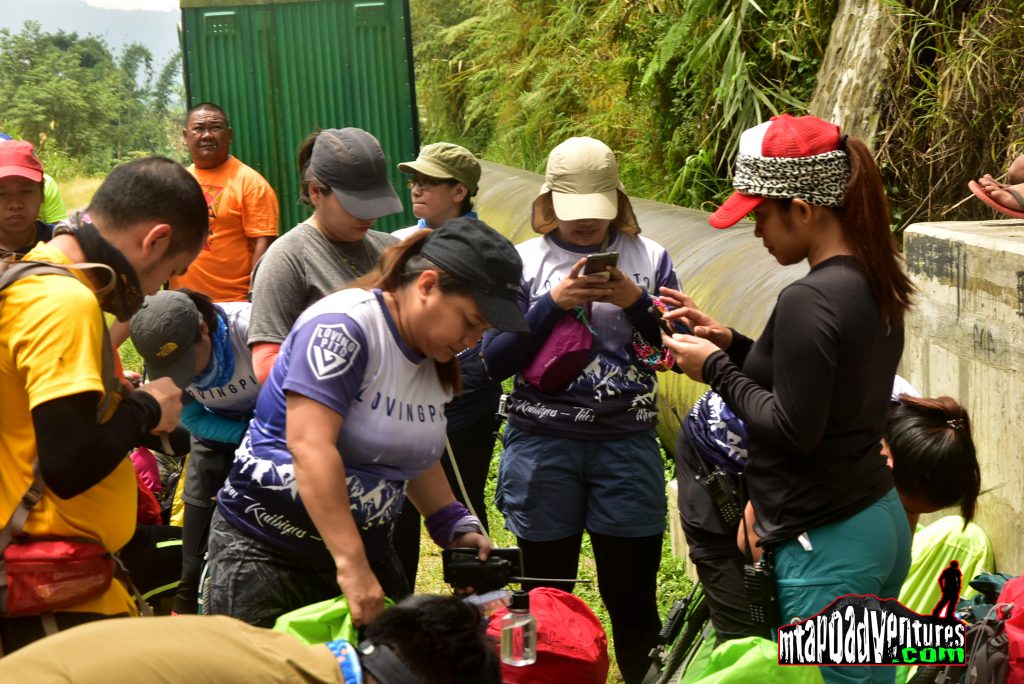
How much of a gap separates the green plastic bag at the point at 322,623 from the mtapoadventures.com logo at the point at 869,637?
3.28ft

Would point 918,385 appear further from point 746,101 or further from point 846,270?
point 746,101

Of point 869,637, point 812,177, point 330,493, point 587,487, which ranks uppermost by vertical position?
point 812,177

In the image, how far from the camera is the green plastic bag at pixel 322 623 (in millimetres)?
2654

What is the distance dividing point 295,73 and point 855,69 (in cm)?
Result: 378

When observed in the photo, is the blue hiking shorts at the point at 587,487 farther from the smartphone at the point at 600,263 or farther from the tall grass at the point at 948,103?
the tall grass at the point at 948,103

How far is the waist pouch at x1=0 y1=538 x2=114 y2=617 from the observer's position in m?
2.58

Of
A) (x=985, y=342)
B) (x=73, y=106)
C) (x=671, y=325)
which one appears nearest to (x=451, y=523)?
(x=671, y=325)

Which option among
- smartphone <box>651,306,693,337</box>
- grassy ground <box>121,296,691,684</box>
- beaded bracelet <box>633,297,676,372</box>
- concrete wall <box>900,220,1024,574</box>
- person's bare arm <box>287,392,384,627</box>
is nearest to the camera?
person's bare arm <box>287,392,384,627</box>

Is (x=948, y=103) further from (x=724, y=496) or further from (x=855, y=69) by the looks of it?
(x=724, y=496)

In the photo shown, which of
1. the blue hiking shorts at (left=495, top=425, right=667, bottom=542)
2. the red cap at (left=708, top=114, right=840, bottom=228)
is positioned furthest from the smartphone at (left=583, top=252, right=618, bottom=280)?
the red cap at (left=708, top=114, right=840, bottom=228)

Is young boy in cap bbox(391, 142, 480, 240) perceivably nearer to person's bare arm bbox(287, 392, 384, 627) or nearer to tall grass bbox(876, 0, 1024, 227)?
person's bare arm bbox(287, 392, 384, 627)

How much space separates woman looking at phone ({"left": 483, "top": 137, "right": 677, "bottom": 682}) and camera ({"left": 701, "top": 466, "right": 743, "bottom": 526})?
56 centimetres

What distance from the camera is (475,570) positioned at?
305cm

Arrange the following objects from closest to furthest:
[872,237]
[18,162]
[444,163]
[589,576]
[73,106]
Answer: [872,237] → [444,163] → [18,162] → [589,576] → [73,106]
